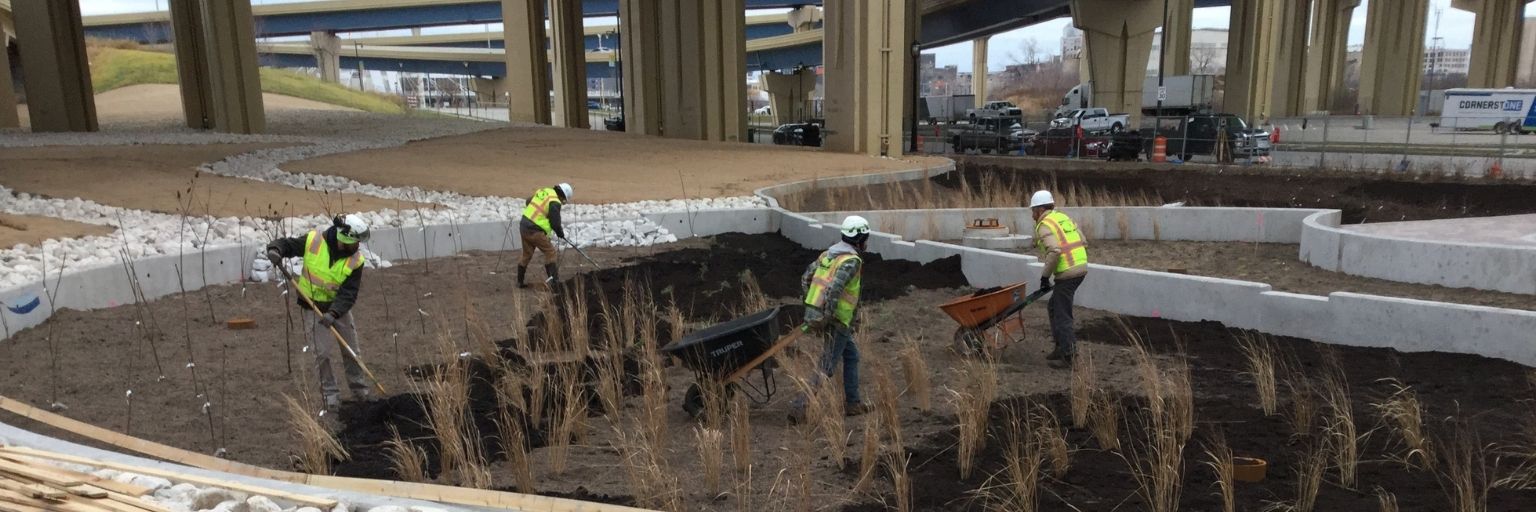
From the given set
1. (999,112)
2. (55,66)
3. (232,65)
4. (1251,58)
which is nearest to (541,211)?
(232,65)

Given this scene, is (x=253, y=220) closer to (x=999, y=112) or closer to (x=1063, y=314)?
(x=1063, y=314)

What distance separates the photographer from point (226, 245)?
9453 millimetres

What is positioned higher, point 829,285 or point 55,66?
point 55,66

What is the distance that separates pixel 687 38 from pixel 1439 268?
78.0ft

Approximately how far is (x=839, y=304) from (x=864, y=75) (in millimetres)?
18541

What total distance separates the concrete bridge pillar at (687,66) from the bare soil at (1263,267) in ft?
63.3

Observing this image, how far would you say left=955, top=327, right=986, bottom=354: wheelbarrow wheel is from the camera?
6.88m

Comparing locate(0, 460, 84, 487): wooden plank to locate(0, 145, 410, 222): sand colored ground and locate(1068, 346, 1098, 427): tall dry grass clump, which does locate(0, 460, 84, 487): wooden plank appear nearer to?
locate(1068, 346, 1098, 427): tall dry grass clump

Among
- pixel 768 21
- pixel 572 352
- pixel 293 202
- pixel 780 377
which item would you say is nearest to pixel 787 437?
pixel 780 377

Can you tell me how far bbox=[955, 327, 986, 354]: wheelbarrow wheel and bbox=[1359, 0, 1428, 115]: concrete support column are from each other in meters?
47.7

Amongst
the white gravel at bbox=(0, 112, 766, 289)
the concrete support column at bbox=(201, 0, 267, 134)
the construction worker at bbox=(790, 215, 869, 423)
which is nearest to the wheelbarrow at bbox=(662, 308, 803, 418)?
the construction worker at bbox=(790, 215, 869, 423)

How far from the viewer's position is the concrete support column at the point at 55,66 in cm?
2586

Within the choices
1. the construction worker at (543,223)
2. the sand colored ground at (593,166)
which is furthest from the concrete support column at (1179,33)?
the construction worker at (543,223)

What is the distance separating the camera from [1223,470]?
4062 mm
